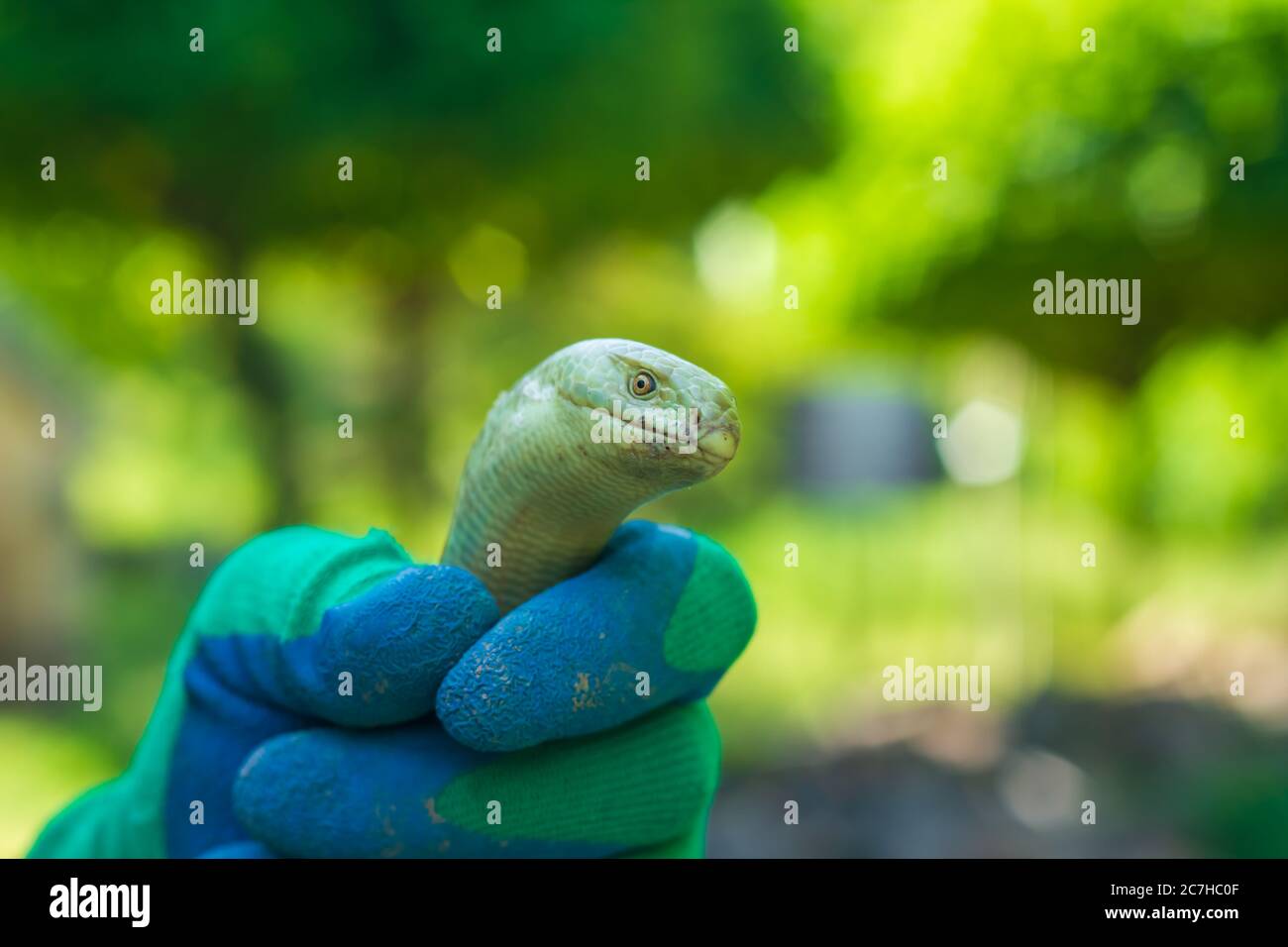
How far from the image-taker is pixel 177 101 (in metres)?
1.55

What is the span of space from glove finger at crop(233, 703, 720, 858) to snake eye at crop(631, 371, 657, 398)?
20 cm

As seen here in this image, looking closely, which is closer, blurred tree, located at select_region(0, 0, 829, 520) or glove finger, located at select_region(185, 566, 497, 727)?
glove finger, located at select_region(185, 566, 497, 727)

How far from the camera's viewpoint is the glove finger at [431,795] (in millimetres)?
566

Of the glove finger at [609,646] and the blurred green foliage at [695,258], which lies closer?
the glove finger at [609,646]

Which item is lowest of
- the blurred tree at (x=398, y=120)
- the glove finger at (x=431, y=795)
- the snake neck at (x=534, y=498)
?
the glove finger at (x=431, y=795)

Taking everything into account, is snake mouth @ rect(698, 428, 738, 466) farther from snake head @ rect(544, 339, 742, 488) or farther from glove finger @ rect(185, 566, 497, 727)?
glove finger @ rect(185, 566, 497, 727)

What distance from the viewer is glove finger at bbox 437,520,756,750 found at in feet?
1.74

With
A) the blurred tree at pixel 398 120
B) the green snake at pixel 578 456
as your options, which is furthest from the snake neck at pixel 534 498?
the blurred tree at pixel 398 120

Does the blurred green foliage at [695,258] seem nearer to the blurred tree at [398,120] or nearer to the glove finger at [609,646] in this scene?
the blurred tree at [398,120]

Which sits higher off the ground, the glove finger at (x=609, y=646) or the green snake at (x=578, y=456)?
→ the green snake at (x=578, y=456)

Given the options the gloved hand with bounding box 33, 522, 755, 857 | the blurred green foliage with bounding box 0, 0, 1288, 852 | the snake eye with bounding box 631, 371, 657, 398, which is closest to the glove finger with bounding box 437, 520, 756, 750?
the gloved hand with bounding box 33, 522, 755, 857

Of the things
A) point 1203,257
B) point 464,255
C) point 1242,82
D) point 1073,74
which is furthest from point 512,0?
point 1203,257

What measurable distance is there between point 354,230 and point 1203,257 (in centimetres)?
144

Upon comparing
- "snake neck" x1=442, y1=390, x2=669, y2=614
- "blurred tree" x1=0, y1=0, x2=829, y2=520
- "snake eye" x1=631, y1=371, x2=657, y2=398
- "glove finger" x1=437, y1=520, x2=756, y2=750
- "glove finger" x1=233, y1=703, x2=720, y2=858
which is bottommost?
"glove finger" x1=233, y1=703, x2=720, y2=858
